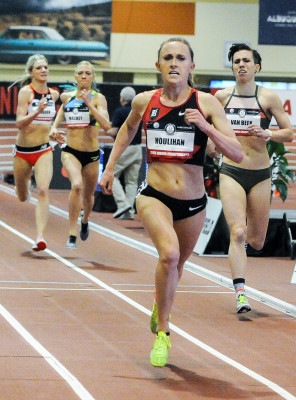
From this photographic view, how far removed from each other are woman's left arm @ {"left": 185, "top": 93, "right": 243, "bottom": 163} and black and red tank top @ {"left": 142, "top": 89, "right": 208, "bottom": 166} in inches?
2.7

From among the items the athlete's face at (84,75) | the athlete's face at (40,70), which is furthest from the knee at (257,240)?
the athlete's face at (40,70)

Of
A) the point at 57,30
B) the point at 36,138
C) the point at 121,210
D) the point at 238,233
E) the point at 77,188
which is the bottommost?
the point at 121,210

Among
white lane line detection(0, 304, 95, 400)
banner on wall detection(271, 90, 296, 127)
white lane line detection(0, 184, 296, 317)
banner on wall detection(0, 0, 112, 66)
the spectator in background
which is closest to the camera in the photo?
white lane line detection(0, 304, 95, 400)

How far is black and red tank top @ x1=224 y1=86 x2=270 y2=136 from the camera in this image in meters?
9.90

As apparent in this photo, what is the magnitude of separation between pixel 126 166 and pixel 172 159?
38.4 feet

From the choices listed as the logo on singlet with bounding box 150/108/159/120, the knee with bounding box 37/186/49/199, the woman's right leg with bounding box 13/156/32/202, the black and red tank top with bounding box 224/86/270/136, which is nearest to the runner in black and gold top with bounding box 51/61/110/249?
the knee with bounding box 37/186/49/199

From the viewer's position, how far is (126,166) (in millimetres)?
19062

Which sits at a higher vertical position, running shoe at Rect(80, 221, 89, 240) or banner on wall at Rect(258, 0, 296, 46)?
banner on wall at Rect(258, 0, 296, 46)

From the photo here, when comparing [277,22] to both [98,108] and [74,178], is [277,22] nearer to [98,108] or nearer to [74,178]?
[98,108]

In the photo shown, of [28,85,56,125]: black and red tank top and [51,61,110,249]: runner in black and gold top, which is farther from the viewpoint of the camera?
[28,85,56,125]: black and red tank top

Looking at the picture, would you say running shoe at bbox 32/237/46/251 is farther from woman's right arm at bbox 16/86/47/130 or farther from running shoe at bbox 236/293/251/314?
running shoe at bbox 236/293/251/314

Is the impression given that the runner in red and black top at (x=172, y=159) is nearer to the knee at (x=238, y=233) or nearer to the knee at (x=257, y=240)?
the knee at (x=238, y=233)

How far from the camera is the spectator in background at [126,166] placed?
60.8 feet

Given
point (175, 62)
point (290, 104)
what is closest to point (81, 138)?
point (175, 62)
